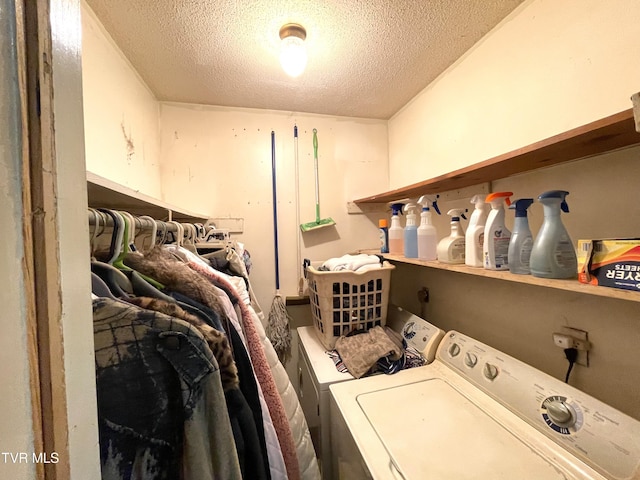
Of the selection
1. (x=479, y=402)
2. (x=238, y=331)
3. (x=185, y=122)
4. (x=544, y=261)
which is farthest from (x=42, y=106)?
(x=185, y=122)

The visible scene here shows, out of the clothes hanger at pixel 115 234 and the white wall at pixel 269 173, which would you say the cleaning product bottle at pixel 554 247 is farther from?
the white wall at pixel 269 173

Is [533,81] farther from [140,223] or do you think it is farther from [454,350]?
[140,223]

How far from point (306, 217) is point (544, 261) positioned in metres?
1.46

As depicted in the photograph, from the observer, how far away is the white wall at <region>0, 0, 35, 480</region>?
0.92 feet

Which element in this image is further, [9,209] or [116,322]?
[116,322]

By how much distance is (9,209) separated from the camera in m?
0.29

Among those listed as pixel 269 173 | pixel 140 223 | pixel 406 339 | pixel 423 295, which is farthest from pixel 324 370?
pixel 269 173

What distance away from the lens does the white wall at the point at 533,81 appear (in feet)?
2.84

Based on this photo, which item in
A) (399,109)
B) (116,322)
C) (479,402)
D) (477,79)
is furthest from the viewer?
(399,109)

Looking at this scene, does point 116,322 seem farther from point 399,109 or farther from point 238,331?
point 399,109

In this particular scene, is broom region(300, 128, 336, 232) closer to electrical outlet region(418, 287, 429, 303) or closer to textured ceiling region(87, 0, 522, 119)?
textured ceiling region(87, 0, 522, 119)

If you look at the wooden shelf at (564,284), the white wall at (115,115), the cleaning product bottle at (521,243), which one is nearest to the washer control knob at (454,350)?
the wooden shelf at (564,284)

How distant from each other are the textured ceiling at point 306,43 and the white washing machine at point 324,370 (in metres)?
1.41

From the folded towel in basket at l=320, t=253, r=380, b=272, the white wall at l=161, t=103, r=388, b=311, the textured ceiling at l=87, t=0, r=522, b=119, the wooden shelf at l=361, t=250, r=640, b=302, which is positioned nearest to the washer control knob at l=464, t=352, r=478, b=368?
the wooden shelf at l=361, t=250, r=640, b=302
